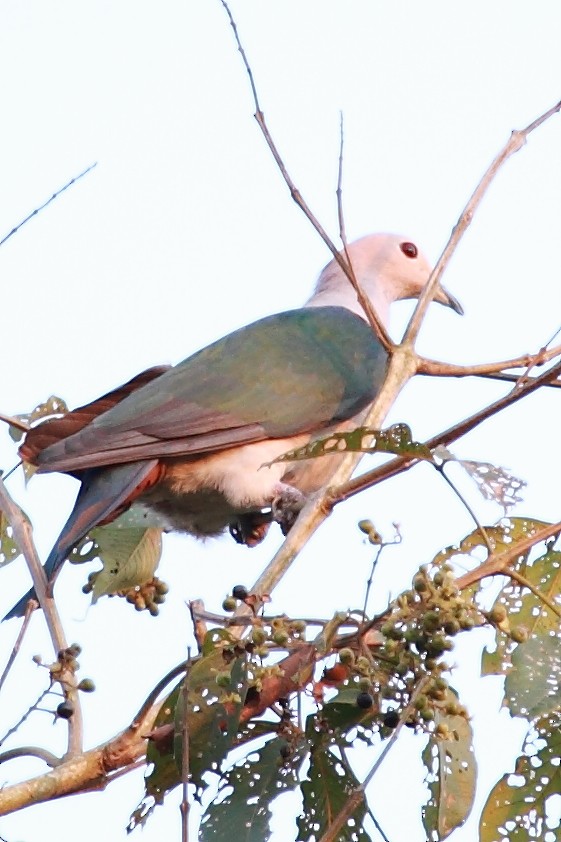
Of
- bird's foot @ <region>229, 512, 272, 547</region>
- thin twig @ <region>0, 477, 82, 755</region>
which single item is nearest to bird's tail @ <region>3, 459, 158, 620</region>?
thin twig @ <region>0, 477, 82, 755</region>

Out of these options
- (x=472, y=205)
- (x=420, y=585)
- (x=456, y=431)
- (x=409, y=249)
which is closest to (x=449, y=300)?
(x=409, y=249)

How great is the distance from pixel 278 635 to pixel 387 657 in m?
0.18

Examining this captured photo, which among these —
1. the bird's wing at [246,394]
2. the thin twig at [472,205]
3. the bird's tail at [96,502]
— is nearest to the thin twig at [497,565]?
the thin twig at [472,205]

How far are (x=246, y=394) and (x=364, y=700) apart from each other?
2.23 m

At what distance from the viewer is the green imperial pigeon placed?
11.1 ft

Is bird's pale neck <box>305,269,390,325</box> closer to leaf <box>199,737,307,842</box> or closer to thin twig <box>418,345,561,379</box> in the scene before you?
thin twig <box>418,345,561,379</box>

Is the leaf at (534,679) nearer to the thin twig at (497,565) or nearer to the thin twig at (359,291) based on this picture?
the thin twig at (497,565)

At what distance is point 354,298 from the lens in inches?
190

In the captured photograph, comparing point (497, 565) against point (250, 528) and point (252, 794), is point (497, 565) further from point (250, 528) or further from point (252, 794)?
point (250, 528)

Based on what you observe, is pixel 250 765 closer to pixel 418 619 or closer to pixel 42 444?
pixel 418 619

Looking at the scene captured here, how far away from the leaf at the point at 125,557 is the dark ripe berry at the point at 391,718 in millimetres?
1041

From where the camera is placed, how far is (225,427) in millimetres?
3811

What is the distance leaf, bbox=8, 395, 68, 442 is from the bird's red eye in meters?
2.10

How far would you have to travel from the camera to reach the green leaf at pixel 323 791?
191 cm
